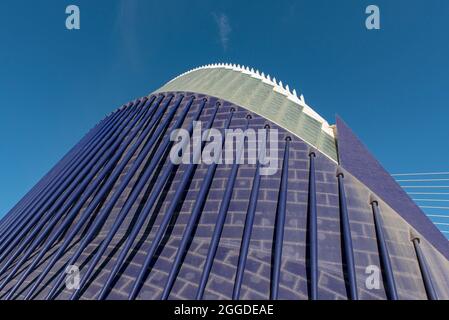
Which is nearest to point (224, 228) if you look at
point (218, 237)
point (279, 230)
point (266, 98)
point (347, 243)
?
point (218, 237)

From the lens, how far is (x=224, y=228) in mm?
9820

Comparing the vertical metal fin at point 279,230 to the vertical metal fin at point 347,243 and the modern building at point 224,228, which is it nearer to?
the modern building at point 224,228

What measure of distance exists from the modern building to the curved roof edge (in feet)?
0.63

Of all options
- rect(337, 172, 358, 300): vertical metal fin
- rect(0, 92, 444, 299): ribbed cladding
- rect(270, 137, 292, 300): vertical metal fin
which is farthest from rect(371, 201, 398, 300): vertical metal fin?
rect(270, 137, 292, 300): vertical metal fin

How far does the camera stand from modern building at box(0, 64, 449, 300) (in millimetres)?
8188

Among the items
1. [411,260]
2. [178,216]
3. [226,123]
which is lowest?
[411,260]

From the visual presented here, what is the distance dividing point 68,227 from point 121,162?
305cm

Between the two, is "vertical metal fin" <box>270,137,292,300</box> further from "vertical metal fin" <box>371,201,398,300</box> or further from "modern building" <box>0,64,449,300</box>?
"vertical metal fin" <box>371,201,398,300</box>

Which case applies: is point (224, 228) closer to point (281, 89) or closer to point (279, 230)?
point (279, 230)

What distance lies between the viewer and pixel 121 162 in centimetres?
1323

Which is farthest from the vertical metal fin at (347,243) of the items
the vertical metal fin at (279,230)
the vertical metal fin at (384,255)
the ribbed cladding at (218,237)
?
the vertical metal fin at (279,230)
